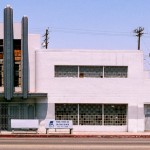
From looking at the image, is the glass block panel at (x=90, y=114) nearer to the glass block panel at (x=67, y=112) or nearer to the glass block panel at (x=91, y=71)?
the glass block panel at (x=67, y=112)

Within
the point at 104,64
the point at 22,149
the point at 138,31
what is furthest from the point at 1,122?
the point at 138,31

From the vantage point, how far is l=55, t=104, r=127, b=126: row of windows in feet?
119

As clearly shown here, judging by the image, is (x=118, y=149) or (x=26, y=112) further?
(x=26, y=112)

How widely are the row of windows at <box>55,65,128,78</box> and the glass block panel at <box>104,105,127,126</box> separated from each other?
91.8 inches

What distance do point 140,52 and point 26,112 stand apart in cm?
950

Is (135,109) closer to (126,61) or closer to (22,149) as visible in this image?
(126,61)

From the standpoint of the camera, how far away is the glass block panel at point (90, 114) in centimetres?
3612

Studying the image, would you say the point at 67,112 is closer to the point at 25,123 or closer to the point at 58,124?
the point at 58,124

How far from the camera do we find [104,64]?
118ft

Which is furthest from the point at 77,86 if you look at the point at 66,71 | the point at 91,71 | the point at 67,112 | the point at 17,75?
the point at 17,75

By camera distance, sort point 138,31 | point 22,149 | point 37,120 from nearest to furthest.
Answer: point 22,149
point 37,120
point 138,31

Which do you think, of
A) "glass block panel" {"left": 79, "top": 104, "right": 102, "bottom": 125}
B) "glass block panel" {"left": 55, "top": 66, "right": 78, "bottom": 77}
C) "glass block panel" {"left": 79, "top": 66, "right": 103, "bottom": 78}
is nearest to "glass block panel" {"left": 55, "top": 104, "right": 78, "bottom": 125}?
"glass block panel" {"left": 79, "top": 104, "right": 102, "bottom": 125}

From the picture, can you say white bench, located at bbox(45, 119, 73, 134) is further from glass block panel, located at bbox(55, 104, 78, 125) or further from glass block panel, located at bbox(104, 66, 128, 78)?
glass block panel, located at bbox(104, 66, 128, 78)

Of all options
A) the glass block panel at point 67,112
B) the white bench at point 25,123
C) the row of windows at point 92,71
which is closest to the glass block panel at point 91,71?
the row of windows at point 92,71
